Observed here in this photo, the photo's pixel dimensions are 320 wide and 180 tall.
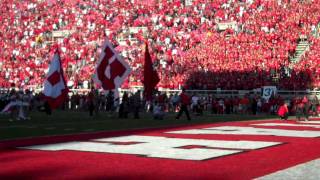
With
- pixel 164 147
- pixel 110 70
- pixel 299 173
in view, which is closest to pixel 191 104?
pixel 110 70

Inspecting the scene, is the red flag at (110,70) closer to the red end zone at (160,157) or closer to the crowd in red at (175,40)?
the red end zone at (160,157)

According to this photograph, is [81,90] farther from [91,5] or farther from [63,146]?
[63,146]

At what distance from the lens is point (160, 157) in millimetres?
10906

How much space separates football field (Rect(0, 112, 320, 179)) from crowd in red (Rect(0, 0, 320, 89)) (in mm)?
19620

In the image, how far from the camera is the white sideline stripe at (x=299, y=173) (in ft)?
27.4

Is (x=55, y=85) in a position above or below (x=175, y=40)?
below

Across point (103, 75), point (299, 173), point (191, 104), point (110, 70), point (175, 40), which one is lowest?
point (299, 173)

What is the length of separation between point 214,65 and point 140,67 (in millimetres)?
5552

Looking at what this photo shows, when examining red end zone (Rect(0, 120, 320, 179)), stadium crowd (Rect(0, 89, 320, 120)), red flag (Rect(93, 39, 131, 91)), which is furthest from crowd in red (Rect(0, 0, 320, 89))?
red end zone (Rect(0, 120, 320, 179))

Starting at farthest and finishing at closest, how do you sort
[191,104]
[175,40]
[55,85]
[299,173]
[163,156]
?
[175,40], [191,104], [55,85], [163,156], [299,173]

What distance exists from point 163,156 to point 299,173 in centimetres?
302

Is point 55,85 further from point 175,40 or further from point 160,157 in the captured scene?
point 175,40

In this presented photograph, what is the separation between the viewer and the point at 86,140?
14625 mm

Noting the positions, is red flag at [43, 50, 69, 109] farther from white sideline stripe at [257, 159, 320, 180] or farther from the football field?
white sideline stripe at [257, 159, 320, 180]
